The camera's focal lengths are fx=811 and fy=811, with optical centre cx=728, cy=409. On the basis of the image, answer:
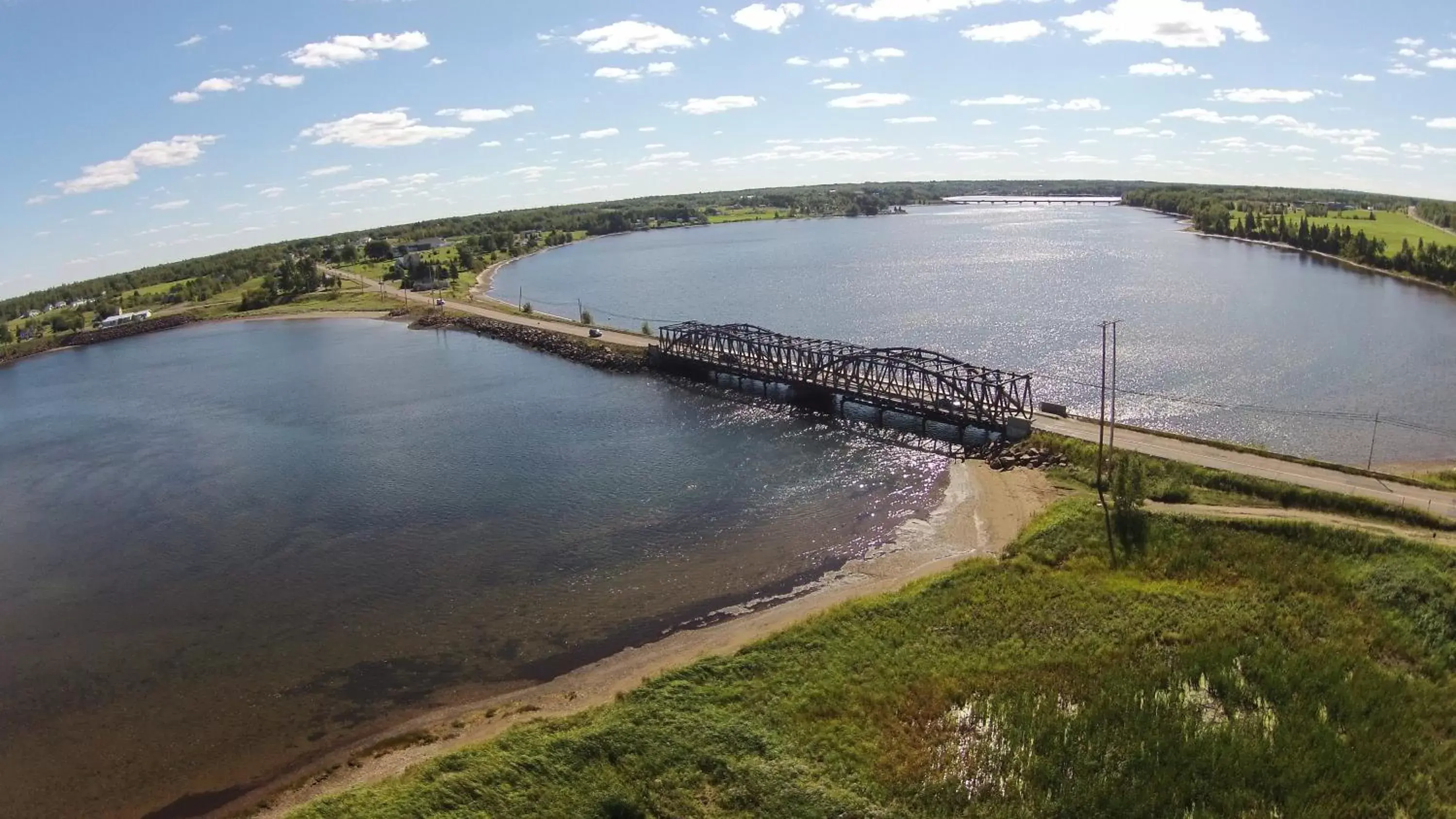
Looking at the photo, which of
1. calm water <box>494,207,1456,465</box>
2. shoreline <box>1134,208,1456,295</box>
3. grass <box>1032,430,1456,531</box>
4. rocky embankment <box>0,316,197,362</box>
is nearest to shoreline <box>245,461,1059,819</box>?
grass <box>1032,430,1456,531</box>

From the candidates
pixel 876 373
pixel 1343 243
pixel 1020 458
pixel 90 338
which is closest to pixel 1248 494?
pixel 1020 458

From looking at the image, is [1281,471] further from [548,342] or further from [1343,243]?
[1343,243]

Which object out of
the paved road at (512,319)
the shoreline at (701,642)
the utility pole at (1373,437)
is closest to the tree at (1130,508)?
the shoreline at (701,642)

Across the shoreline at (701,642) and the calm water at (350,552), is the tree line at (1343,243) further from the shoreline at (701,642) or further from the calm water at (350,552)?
the calm water at (350,552)

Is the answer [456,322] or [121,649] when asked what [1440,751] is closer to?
[121,649]

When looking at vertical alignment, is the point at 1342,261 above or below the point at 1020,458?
above

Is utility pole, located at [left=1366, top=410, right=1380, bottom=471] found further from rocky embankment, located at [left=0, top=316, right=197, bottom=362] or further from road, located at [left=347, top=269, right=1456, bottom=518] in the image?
rocky embankment, located at [left=0, top=316, right=197, bottom=362]
